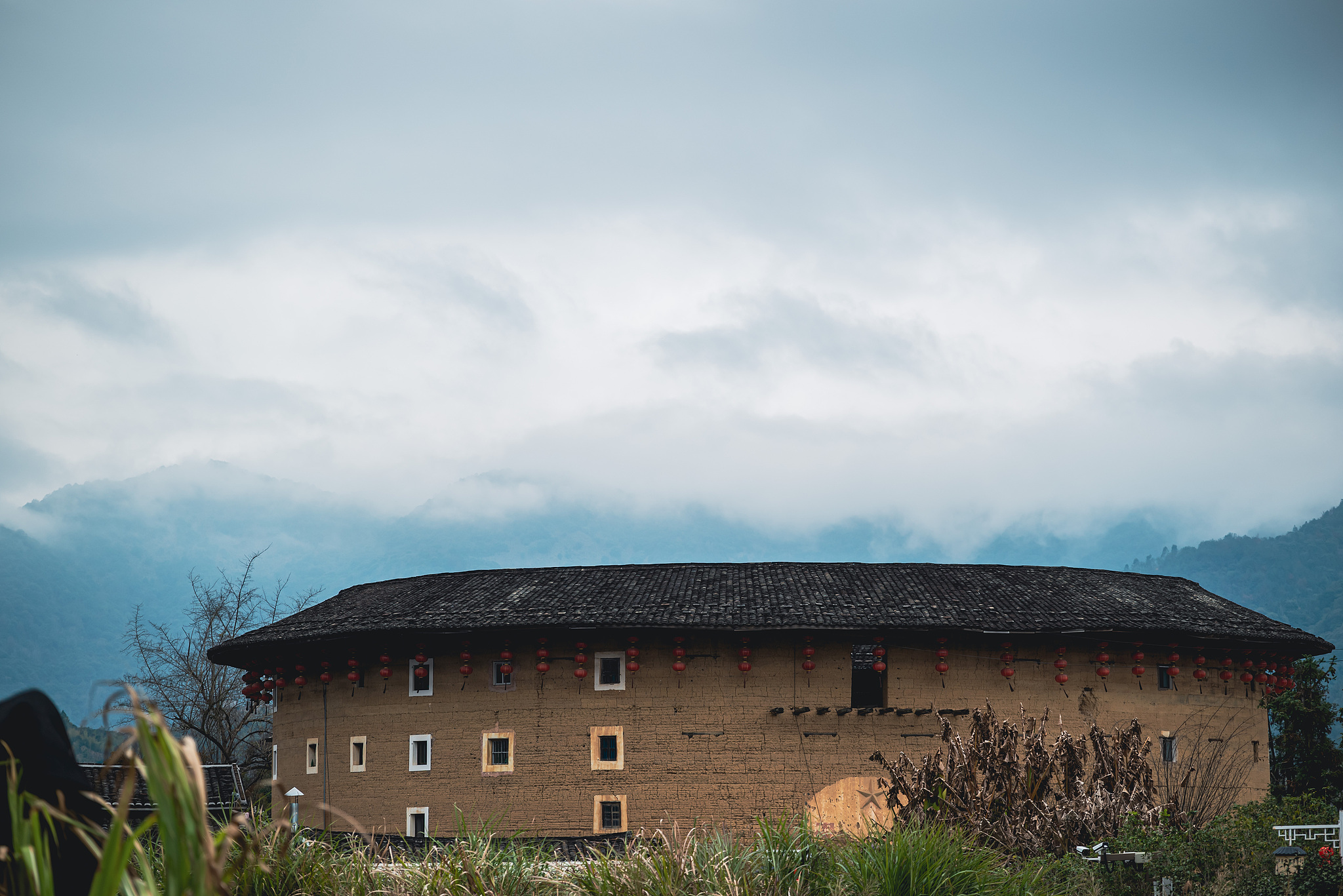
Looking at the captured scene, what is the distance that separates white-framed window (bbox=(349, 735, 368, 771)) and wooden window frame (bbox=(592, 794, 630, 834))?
501 cm

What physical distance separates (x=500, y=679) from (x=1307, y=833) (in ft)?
46.2

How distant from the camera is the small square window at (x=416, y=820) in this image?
2353 cm

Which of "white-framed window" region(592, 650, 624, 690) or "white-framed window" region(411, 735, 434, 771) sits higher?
"white-framed window" region(592, 650, 624, 690)

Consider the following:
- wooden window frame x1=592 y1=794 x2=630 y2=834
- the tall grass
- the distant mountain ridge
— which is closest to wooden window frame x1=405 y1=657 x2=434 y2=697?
wooden window frame x1=592 y1=794 x2=630 y2=834

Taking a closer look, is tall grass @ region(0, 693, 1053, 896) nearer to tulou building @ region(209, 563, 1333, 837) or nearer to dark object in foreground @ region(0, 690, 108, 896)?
dark object in foreground @ region(0, 690, 108, 896)

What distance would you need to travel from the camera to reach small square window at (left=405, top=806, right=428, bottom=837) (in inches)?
926

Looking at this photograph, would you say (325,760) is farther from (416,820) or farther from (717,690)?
(717,690)

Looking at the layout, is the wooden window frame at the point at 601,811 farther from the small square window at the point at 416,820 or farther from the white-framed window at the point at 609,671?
the small square window at the point at 416,820

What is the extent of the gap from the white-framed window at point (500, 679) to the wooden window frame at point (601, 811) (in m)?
2.71

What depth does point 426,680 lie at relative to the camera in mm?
24109

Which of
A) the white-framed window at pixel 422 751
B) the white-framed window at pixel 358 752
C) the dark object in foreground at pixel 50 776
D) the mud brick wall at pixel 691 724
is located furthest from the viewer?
the white-framed window at pixel 358 752

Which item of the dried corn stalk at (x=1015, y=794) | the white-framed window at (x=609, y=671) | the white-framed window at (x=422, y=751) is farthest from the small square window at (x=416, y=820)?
the dried corn stalk at (x=1015, y=794)

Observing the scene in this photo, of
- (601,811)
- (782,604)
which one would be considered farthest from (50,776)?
(782,604)

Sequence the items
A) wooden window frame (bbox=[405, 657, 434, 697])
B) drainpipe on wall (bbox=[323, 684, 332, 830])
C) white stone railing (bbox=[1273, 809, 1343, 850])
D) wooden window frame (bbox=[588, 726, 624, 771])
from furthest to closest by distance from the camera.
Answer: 1. drainpipe on wall (bbox=[323, 684, 332, 830])
2. wooden window frame (bbox=[405, 657, 434, 697])
3. wooden window frame (bbox=[588, 726, 624, 771])
4. white stone railing (bbox=[1273, 809, 1343, 850])
